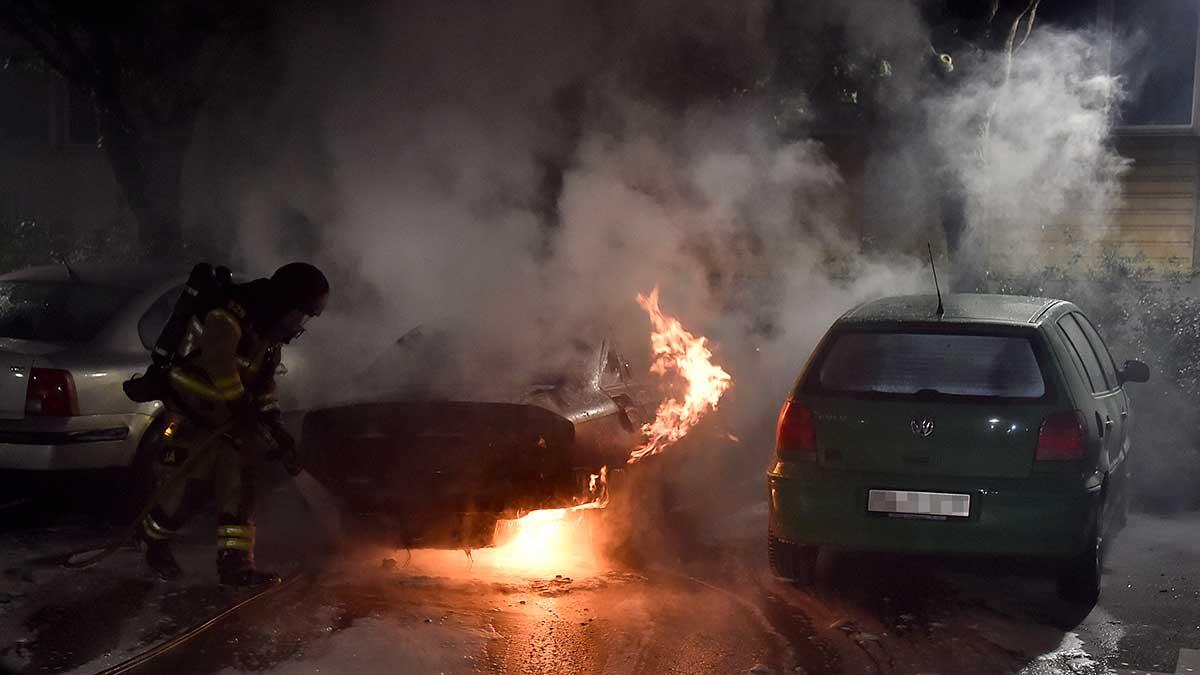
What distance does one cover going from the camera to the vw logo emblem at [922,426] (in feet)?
20.0

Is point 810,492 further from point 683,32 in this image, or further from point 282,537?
point 683,32

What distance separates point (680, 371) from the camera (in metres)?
8.38

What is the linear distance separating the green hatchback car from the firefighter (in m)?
2.43

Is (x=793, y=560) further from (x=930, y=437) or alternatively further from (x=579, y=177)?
(x=579, y=177)

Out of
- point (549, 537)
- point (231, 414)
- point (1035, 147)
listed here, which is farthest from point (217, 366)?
point (1035, 147)

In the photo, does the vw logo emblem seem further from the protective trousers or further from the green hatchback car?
the protective trousers

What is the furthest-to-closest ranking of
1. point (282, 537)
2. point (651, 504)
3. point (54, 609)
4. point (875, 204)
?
point (875, 204) < point (651, 504) < point (282, 537) < point (54, 609)

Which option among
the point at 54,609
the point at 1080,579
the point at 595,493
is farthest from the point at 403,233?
the point at 1080,579

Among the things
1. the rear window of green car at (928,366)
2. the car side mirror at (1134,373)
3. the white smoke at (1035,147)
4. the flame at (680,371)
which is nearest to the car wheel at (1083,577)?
the rear window of green car at (928,366)

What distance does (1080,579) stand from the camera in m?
6.22

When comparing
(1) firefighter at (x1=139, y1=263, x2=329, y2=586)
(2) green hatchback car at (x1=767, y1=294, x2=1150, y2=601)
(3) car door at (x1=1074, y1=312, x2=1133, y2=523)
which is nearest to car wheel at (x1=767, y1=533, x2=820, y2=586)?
(2) green hatchback car at (x1=767, y1=294, x2=1150, y2=601)

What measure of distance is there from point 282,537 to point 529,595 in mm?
1817

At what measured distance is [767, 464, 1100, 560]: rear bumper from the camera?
593cm

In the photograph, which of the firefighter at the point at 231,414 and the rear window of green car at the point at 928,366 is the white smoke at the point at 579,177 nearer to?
the firefighter at the point at 231,414
